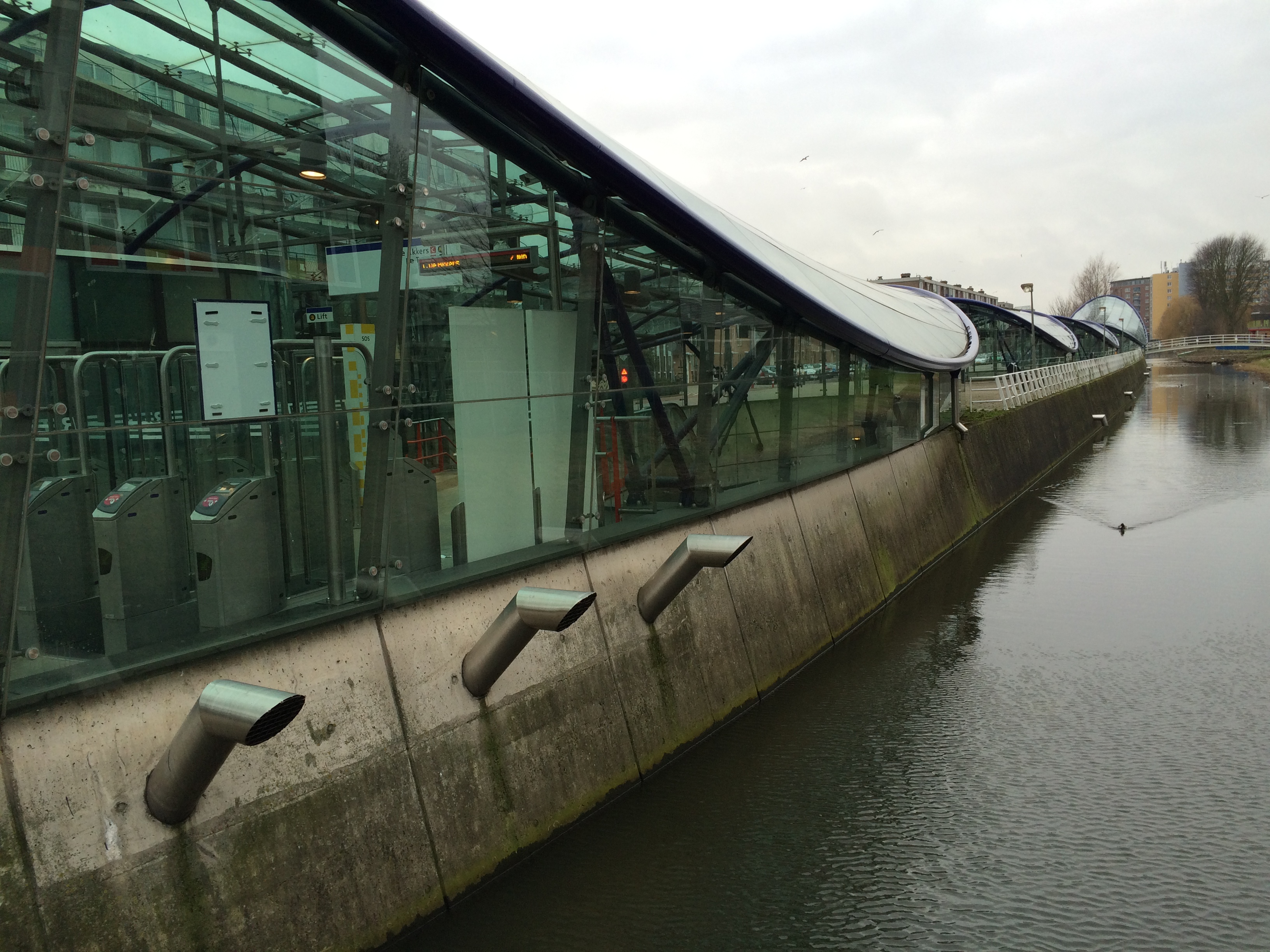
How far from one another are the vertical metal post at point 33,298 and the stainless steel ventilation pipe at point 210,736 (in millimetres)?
626

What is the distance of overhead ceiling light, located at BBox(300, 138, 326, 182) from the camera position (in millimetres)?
5176

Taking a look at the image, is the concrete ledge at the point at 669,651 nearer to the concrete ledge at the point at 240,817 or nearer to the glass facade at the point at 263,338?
the glass facade at the point at 263,338

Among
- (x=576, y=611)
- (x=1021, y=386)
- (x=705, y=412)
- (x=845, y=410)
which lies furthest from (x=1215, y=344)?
(x=576, y=611)

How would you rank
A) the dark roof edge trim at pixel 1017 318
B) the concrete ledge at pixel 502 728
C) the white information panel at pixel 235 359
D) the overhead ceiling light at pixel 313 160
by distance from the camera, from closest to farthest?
the white information panel at pixel 235 359 → the overhead ceiling light at pixel 313 160 → the concrete ledge at pixel 502 728 → the dark roof edge trim at pixel 1017 318

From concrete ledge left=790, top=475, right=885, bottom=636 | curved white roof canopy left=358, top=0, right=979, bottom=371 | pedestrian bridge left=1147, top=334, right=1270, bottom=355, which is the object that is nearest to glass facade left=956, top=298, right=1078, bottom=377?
curved white roof canopy left=358, top=0, right=979, bottom=371

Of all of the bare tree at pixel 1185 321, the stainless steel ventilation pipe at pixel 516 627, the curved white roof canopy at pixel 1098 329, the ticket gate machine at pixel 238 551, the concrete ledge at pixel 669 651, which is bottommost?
the concrete ledge at pixel 669 651

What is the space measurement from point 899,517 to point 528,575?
8.77 metres

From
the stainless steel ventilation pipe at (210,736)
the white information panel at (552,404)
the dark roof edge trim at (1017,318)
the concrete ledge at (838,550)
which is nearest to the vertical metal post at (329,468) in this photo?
the stainless steel ventilation pipe at (210,736)

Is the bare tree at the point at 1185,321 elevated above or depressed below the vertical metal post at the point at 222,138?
above

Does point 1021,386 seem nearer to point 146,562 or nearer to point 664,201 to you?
point 664,201

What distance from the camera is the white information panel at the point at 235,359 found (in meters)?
4.75

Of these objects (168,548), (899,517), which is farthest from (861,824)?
(899,517)

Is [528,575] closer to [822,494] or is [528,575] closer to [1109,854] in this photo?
[1109,854]

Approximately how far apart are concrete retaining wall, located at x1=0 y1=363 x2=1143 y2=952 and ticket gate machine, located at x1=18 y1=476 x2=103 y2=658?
9.6 inches
